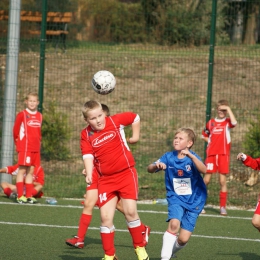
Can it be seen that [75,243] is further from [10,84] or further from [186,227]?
[10,84]

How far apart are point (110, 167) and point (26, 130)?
14.3ft

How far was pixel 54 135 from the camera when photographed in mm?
12398

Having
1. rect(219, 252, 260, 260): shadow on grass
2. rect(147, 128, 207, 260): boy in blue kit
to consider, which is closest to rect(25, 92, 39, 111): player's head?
rect(147, 128, 207, 260): boy in blue kit

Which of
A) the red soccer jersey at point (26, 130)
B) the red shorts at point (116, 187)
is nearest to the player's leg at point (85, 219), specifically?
the red shorts at point (116, 187)

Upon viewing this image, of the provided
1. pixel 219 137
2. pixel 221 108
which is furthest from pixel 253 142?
pixel 221 108

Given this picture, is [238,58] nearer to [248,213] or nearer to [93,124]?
[248,213]

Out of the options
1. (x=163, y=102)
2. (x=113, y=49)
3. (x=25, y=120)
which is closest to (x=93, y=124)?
(x=25, y=120)

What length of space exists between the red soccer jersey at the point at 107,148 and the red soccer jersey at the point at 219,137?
419 centimetres

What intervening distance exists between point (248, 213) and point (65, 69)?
18.7 feet

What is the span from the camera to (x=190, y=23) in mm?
11445

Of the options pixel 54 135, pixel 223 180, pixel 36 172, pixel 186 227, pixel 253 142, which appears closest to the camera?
pixel 186 227

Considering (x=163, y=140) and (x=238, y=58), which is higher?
(x=238, y=58)

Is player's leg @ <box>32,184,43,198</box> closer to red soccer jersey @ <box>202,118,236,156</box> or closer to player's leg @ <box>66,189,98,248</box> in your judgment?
red soccer jersey @ <box>202,118,236,156</box>

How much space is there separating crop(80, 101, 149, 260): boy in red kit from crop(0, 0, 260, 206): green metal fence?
181 inches
